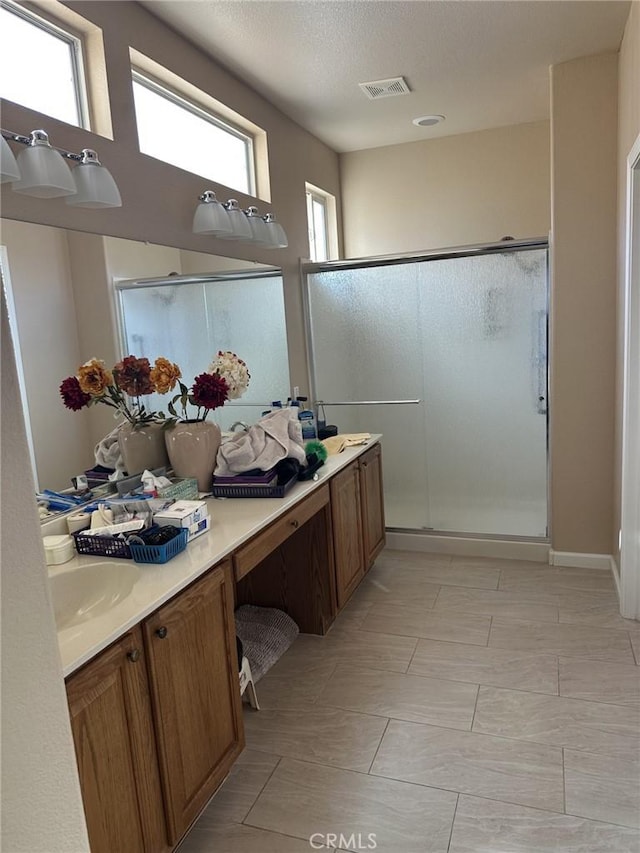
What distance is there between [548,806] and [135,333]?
84.4 inches

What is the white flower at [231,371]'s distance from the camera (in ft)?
8.36

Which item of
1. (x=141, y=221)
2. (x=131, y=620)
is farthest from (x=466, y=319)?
(x=131, y=620)

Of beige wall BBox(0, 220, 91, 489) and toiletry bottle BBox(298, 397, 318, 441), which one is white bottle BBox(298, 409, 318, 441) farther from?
Result: beige wall BBox(0, 220, 91, 489)

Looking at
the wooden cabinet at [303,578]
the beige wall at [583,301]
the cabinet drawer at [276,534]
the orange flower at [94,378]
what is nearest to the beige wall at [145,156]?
the orange flower at [94,378]

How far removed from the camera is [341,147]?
4.35m

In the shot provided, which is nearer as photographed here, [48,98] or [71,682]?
[71,682]

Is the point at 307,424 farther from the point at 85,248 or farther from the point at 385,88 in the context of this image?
the point at 385,88

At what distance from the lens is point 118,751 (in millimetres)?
1371

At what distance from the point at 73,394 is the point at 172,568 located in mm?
793

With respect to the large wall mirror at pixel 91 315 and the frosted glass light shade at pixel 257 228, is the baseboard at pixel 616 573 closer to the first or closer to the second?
the large wall mirror at pixel 91 315

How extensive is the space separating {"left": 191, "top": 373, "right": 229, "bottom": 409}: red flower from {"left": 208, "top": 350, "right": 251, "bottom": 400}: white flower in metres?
0.11

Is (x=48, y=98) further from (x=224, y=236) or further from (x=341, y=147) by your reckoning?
(x=341, y=147)

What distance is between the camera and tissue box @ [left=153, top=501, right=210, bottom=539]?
6.02ft

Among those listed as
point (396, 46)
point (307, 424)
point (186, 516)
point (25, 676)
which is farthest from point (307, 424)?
point (25, 676)
